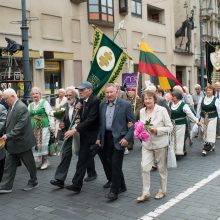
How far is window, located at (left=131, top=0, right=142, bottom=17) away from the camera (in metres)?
28.0

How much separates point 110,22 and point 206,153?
16709 mm

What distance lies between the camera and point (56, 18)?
21562 mm

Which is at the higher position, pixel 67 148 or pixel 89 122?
pixel 89 122

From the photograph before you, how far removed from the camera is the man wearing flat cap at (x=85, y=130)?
640 centimetres

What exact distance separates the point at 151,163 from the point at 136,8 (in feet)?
78.3

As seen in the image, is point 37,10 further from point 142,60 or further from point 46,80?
point 142,60

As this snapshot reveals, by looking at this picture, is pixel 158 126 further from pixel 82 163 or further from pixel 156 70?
pixel 156 70

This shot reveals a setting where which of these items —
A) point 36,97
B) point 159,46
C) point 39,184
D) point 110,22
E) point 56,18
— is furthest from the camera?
point 159,46

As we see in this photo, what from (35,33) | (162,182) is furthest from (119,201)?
(35,33)

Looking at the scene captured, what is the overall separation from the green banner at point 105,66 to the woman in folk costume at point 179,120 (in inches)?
79.5

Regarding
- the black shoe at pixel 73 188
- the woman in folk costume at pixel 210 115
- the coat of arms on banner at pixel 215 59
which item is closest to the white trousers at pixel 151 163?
the black shoe at pixel 73 188

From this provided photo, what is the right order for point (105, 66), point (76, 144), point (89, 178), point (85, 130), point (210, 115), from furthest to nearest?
point (210, 115), point (105, 66), point (89, 178), point (76, 144), point (85, 130)

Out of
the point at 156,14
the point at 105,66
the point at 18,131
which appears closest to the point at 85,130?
the point at 18,131

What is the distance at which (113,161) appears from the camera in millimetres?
6086
